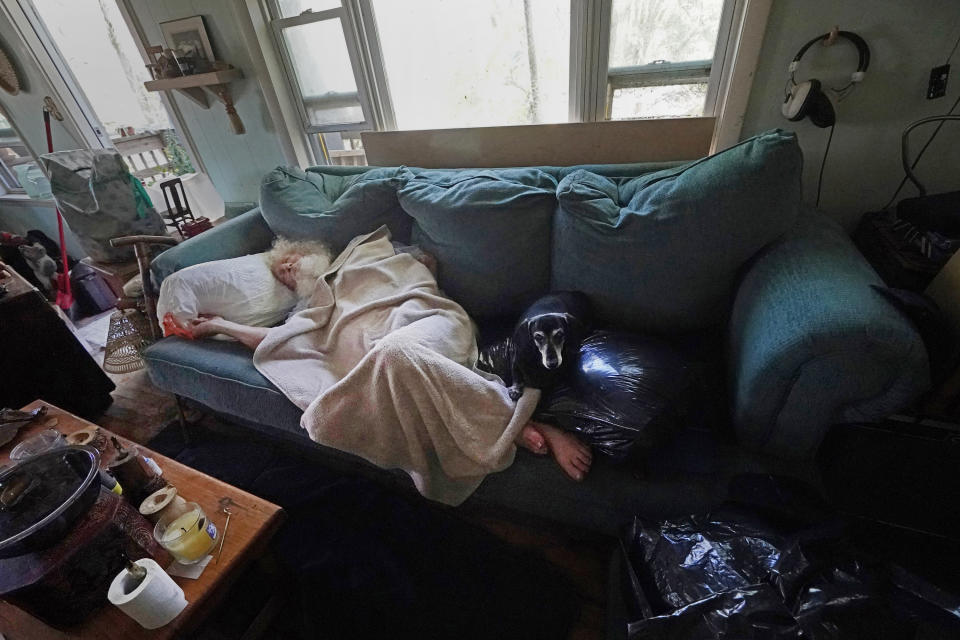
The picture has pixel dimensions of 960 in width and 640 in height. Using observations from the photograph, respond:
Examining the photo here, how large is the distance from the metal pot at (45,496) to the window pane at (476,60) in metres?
1.84

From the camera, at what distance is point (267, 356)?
45.8 inches

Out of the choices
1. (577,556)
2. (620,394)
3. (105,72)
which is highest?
(105,72)

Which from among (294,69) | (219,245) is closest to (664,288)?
(219,245)

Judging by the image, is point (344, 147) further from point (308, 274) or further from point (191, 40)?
point (308, 274)

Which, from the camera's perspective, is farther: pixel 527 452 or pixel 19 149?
pixel 19 149

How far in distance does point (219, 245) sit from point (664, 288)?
165 cm

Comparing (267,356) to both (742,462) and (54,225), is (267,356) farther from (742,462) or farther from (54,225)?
(54,225)

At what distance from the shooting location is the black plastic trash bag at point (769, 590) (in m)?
0.54

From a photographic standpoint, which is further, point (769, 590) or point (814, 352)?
point (814, 352)

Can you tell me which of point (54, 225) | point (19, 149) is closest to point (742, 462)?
point (54, 225)

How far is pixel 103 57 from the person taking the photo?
8.76 feet

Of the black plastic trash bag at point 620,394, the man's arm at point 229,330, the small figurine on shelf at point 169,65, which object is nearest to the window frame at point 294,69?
the small figurine on shelf at point 169,65

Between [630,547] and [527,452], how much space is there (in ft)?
0.91

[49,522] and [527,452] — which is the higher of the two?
[49,522]
